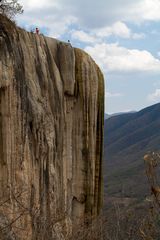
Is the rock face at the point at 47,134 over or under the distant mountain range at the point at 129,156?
over

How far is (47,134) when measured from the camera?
55.1 feet

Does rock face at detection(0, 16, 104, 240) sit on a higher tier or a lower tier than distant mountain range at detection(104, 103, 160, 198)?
higher

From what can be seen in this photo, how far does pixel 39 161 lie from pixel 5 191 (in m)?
1.94

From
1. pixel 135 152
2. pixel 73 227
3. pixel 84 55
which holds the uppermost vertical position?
pixel 84 55

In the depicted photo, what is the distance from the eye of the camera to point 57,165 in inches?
695

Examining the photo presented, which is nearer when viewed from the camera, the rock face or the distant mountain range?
the rock face

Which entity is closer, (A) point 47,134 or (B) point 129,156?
(A) point 47,134

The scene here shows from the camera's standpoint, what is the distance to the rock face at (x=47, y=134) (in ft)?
49.4

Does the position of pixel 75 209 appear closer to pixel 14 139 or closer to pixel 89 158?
pixel 89 158

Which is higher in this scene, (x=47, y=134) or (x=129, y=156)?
(x=47, y=134)

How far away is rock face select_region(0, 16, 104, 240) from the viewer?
15.1 metres

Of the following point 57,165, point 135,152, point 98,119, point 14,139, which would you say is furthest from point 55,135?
point 135,152

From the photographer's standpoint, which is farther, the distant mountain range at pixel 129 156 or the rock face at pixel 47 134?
the distant mountain range at pixel 129 156

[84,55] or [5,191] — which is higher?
[84,55]
